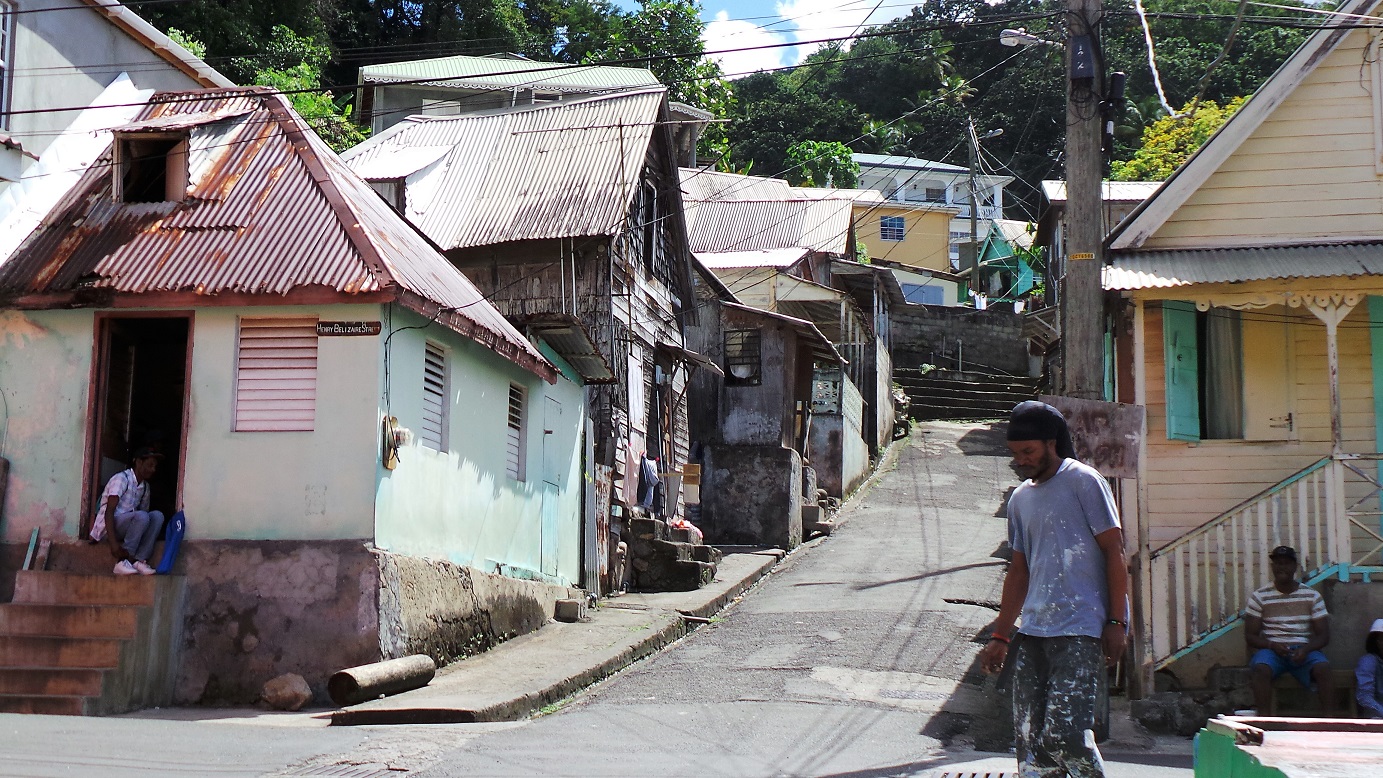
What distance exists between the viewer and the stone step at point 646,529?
712 inches

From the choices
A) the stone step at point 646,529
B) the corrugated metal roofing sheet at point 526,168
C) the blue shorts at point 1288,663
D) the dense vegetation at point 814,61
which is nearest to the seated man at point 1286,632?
the blue shorts at point 1288,663

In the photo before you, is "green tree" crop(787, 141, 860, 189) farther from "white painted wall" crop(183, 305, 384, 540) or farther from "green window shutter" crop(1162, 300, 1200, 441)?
"white painted wall" crop(183, 305, 384, 540)

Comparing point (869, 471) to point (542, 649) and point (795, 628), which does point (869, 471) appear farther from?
point (542, 649)

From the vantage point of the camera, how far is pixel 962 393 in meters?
36.5

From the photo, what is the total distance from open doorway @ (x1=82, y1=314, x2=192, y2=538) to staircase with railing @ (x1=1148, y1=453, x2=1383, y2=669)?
27.9 ft

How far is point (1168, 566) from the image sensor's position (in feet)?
38.7

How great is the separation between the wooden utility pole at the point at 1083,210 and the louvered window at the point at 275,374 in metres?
6.33

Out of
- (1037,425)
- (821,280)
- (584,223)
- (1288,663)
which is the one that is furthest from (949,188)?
(1037,425)

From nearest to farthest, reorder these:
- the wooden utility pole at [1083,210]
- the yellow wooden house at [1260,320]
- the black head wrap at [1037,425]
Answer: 1. the black head wrap at [1037,425]
2. the wooden utility pole at [1083,210]
3. the yellow wooden house at [1260,320]

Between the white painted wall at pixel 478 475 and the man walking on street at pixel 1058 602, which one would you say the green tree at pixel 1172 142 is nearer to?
the white painted wall at pixel 478 475

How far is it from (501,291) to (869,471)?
12465 mm

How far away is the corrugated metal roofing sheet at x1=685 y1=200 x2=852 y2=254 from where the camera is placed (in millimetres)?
33875

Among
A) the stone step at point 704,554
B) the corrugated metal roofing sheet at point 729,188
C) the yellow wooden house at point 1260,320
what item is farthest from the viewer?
the corrugated metal roofing sheet at point 729,188

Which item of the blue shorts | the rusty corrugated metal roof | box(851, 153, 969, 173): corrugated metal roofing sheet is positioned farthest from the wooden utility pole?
box(851, 153, 969, 173): corrugated metal roofing sheet
